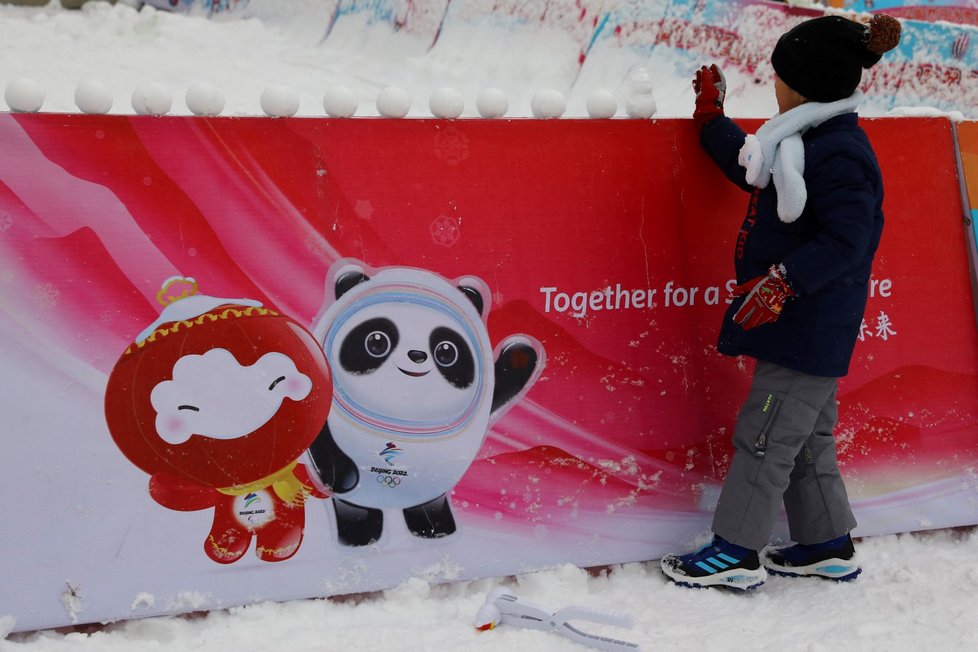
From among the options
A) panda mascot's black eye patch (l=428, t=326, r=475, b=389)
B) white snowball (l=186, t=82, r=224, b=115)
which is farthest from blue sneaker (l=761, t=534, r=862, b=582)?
white snowball (l=186, t=82, r=224, b=115)

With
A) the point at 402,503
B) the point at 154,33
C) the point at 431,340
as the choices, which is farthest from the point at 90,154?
the point at 154,33

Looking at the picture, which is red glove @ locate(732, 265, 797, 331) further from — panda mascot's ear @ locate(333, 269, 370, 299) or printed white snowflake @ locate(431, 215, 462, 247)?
panda mascot's ear @ locate(333, 269, 370, 299)

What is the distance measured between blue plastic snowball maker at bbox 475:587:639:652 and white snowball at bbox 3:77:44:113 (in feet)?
4.65

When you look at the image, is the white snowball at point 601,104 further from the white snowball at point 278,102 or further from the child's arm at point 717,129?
the white snowball at point 278,102

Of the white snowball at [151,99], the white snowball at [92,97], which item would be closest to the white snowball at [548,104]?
the white snowball at [151,99]

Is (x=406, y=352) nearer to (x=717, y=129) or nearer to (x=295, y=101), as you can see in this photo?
(x=295, y=101)

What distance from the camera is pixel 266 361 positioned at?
205 centimetres

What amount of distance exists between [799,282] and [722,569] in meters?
0.72

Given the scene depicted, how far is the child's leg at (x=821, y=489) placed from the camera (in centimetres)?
233

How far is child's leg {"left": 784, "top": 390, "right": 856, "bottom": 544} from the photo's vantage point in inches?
91.7

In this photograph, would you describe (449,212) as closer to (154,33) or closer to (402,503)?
(402,503)

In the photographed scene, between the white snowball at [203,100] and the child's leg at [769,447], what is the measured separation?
141cm

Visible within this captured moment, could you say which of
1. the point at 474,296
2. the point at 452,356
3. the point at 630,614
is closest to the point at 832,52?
the point at 474,296

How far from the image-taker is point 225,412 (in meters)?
2.04
